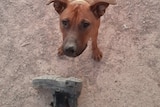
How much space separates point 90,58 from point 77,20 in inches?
31.8

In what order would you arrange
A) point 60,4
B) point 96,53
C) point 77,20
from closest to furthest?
point 77,20 < point 60,4 < point 96,53

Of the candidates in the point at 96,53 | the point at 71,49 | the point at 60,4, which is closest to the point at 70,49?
the point at 71,49

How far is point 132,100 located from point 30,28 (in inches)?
58.5

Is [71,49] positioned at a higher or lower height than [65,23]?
lower

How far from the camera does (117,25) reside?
151 inches

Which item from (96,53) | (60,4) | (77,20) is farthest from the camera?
(96,53)

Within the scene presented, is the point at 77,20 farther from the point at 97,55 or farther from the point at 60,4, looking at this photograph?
the point at 97,55

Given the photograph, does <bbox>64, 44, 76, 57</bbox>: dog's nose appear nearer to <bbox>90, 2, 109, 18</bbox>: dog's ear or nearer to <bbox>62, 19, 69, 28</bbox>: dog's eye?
<bbox>62, 19, 69, 28</bbox>: dog's eye

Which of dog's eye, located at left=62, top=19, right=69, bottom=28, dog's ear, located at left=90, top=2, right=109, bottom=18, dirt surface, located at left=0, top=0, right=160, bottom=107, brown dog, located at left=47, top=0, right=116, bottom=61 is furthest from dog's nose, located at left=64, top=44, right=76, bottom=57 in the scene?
dirt surface, located at left=0, top=0, right=160, bottom=107

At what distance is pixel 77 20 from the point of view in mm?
2930

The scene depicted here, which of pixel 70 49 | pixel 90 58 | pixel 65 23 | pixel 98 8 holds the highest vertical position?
pixel 98 8

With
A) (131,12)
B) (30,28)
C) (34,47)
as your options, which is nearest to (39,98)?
(34,47)

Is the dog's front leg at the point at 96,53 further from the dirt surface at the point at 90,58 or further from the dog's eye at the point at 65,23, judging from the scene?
the dog's eye at the point at 65,23

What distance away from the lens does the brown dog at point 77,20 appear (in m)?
2.94
